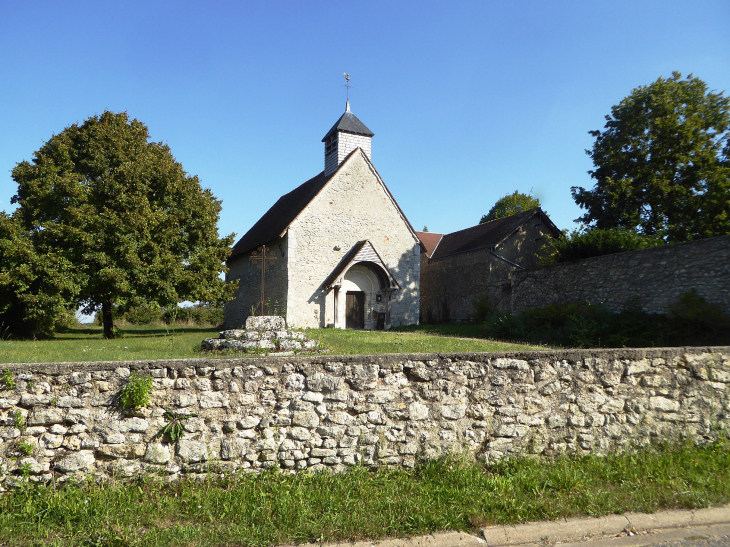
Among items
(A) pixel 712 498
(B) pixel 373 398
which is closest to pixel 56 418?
(B) pixel 373 398

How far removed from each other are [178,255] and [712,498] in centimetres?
1952

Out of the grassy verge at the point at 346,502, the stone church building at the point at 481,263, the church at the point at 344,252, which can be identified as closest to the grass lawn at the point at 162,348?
the grassy verge at the point at 346,502

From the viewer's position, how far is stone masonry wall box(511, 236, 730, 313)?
12727 mm

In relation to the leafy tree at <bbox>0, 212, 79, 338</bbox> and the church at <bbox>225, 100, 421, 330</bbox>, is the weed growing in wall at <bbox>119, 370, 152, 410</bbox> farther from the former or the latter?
the church at <bbox>225, 100, 421, 330</bbox>

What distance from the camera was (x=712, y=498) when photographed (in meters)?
4.40

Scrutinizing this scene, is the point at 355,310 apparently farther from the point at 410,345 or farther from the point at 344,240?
the point at 410,345

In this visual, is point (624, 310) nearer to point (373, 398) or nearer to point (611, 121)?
point (373, 398)

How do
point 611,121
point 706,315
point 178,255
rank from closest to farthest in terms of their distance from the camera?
point 706,315 < point 178,255 < point 611,121

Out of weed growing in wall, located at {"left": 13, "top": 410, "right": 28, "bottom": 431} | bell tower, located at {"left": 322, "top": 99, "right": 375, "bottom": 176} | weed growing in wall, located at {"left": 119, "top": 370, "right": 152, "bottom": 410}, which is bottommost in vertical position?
weed growing in wall, located at {"left": 13, "top": 410, "right": 28, "bottom": 431}

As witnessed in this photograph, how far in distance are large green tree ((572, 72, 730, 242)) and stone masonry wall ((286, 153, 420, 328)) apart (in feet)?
36.7

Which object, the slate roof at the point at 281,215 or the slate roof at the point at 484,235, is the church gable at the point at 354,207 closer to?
the slate roof at the point at 281,215

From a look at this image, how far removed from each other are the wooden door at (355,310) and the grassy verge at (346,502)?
61.0ft

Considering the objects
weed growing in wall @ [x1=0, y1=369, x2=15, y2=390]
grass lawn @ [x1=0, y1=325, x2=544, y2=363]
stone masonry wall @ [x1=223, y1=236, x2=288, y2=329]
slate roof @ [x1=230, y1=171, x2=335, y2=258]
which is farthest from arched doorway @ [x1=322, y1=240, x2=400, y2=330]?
weed growing in wall @ [x1=0, y1=369, x2=15, y2=390]

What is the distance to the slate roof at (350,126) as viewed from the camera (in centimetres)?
2489
